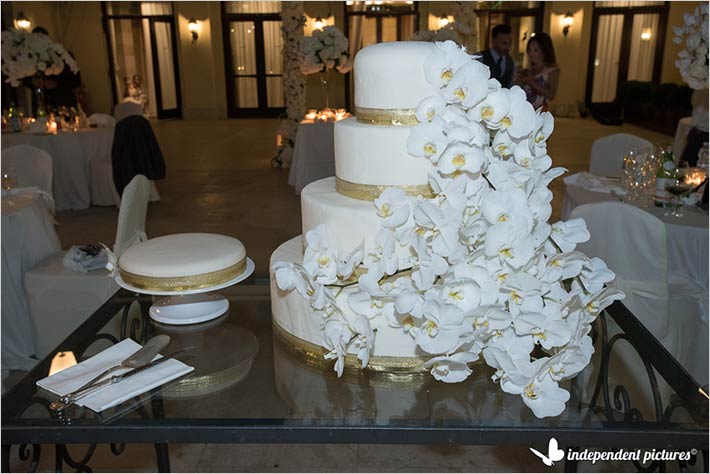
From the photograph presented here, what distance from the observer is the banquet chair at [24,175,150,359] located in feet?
10.6

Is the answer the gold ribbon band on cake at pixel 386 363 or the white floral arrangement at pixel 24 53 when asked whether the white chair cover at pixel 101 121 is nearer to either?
the white floral arrangement at pixel 24 53

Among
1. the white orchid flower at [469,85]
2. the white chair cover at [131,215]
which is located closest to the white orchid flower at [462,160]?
the white orchid flower at [469,85]

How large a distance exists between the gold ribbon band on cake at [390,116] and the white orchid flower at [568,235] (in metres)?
0.41

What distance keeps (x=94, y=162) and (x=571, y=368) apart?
6659 millimetres

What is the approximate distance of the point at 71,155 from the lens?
22.3 ft

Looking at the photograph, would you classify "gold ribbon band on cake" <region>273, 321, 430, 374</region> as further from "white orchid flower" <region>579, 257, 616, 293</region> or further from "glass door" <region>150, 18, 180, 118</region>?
"glass door" <region>150, 18, 180, 118</region>

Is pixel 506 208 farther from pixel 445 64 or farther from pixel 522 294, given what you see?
pixel 445 64

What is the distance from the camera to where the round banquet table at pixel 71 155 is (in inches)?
263

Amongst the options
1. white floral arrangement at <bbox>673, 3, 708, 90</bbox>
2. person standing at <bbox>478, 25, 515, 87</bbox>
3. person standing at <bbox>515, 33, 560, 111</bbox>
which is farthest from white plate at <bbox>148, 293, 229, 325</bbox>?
person standing at <bbox>478, 25, 515, 87</bbox>

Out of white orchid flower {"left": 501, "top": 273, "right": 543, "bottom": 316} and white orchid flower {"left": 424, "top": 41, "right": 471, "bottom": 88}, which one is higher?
white orchid flower {"left": 424, "top": 41, "right": 471, "bottom": 88}

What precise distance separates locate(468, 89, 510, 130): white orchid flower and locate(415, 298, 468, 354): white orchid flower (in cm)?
38

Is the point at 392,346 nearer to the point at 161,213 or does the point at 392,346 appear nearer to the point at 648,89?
the point at 161,213

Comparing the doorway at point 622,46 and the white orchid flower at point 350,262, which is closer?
the white orchid flower at point 350,262

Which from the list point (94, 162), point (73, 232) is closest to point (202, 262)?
point (73, 232)
